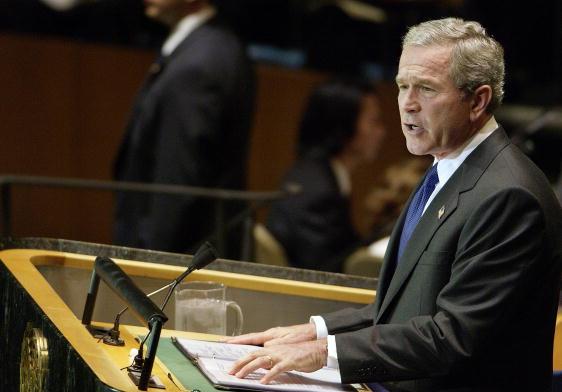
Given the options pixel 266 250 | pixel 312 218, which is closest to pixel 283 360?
pixel 266 250

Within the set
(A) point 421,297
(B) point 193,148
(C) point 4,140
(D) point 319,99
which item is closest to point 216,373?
(A) point 421,297

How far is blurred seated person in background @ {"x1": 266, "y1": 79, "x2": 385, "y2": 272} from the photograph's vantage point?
562 cm

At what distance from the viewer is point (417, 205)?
2719 millimetres

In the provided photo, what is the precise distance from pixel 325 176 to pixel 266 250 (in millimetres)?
686

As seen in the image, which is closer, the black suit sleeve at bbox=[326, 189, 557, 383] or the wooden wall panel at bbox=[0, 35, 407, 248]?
the black suit sleeve at bbox=[326, 189, 557, 383]

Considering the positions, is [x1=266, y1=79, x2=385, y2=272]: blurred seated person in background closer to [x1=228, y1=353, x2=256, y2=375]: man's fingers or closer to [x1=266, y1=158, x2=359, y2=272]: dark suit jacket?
[x1=266, y1=158, x2=359, y2=272]: dark suit jacket

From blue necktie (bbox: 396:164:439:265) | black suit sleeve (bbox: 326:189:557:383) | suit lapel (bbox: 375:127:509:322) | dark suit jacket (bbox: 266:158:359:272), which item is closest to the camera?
black suit sleeve (bbox: 326:189:557:383)

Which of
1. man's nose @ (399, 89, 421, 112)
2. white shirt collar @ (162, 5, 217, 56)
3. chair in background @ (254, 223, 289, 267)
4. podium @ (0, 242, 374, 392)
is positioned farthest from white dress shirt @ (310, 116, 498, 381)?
white shirt collar @ (162, 5, 217, 56)

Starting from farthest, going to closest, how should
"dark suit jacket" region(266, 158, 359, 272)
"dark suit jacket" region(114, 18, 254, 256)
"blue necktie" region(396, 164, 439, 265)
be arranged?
"dark suit jacket" region(266, 158, 359, 272) → "dark suit jacket" region(114, 18, 254, 256) → "blue necktie" region(396, 164, 439, 265)

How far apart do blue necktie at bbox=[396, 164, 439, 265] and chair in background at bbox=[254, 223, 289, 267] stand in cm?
238

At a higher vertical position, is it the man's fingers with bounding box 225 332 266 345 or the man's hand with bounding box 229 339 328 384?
the man's hand with bounding box 229 339 328 384

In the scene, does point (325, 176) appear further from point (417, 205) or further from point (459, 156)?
point (459, 156)

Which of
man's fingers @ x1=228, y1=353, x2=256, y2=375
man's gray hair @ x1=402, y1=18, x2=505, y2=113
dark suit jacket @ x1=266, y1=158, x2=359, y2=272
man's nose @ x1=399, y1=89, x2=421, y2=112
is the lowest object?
dark suit jacket @ x1=266, y1=158, x2=359, y2=272

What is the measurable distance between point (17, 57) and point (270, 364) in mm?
5480
